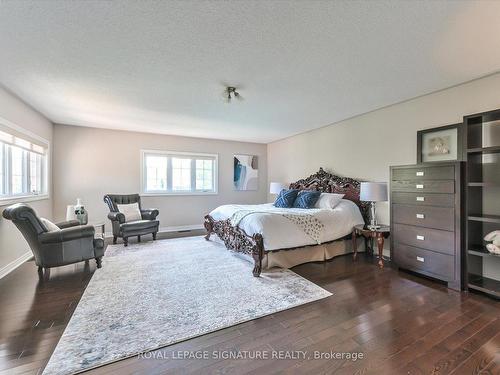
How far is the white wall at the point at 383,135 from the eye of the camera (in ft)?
9.80

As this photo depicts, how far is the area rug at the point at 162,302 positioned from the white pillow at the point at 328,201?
1540 mm

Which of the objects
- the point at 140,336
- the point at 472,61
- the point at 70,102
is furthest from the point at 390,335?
the point at 70,102

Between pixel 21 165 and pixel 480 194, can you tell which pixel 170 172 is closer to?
pixel 21 165

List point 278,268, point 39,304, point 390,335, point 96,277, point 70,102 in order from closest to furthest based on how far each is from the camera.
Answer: point 390,335, point 39,304, point 96,277, point 278,268, point 70,102

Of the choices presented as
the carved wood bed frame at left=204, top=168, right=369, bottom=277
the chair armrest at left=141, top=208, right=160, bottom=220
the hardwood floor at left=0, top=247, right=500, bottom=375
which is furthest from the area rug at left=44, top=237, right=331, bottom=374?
the chair armrest at left=141, top=208, right=160, bottom=220

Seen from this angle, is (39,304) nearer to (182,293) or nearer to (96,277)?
(96,277)

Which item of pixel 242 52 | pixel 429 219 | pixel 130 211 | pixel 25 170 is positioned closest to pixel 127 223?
pixel 130 211

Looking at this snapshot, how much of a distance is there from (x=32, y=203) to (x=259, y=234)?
13.0 feet

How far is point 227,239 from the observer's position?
12.6 feet

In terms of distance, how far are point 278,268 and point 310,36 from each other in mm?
2760

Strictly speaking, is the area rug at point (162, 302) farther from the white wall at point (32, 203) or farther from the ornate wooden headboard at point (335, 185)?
the ornate wooden headboard at point (335, 185)

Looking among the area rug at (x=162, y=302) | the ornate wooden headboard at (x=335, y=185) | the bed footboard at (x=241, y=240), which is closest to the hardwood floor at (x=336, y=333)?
the area rug at (x=162, y=302)

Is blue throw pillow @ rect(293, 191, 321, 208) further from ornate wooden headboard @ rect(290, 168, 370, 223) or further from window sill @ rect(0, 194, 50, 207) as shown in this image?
window sill @ rect(0, 194, 50, 207)

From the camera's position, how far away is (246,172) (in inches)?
278
